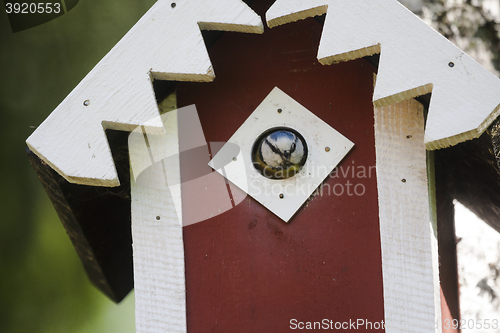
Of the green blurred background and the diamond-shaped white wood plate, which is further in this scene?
the green blurred background

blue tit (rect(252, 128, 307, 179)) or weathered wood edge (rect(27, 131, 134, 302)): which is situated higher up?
blue tit (rect(252, 128, 307, 179))

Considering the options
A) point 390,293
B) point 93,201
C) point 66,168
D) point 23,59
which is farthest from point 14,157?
point 390,293

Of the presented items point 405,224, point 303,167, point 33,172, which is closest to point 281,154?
point 303,167

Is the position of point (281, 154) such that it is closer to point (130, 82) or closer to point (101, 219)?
point (130, 82)

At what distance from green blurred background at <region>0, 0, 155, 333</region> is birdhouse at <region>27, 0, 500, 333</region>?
0.47 metres

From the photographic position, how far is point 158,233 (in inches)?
29.4

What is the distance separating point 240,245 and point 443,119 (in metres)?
0.37

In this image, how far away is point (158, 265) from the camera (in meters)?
0.74

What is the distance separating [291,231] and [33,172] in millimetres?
→ 802

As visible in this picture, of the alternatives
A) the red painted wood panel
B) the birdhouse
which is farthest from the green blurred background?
the red painted wood panel

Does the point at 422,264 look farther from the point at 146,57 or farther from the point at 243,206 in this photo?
the point at 146,57

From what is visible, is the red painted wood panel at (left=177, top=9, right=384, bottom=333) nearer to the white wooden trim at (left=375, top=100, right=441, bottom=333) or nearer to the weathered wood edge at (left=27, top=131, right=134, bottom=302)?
the white wooden trim at (left=375, top=100, right=441, bottom=333)

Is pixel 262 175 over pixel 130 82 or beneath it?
beneath

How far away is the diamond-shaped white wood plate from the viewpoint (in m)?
0.73
